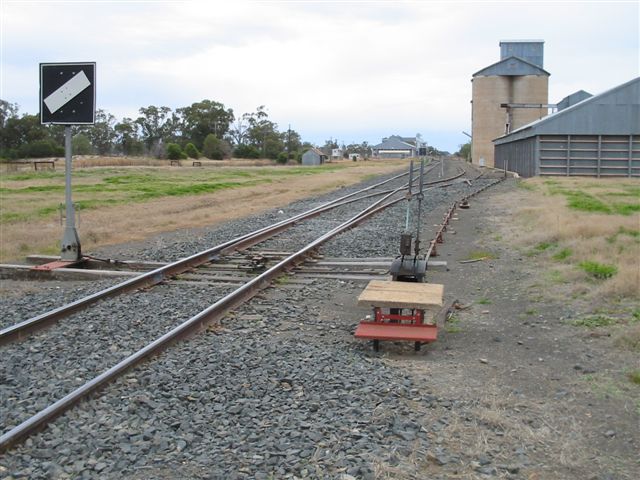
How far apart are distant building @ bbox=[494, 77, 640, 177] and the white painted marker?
34224mm

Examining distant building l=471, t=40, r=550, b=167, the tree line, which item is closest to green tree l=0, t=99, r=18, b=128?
the tree line

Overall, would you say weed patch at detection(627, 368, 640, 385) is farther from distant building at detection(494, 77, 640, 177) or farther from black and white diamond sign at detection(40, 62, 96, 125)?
distant building at detection(494, 77, 640, 177)

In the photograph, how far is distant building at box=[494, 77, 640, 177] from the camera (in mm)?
39781

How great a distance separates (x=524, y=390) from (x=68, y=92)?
7.82m

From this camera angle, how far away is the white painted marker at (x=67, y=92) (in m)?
10.2

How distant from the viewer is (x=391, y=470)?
393cm

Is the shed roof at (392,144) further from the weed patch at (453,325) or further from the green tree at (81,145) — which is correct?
the weed patch at (453,325)

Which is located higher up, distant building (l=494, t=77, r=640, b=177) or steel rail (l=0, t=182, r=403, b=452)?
distant building (l=494, t=77, r=640, b=177)

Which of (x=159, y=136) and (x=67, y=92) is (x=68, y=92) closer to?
(x=67, y=92)

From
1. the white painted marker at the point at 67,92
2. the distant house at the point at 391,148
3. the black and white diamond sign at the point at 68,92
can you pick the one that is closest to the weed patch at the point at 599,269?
the black and white diamond sign at the point at 68,92

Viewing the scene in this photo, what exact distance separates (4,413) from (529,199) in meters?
22.5

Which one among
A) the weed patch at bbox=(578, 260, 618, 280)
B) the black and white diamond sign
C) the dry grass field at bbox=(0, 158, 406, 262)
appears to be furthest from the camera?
the dry grass field at bbox=(0, 158, 406, 262)

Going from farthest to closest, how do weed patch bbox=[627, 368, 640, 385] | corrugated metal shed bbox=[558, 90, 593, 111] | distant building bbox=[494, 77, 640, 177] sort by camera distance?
corrugated metal shed bbox=[558, 90, 593, 111] → distant building bbox=[494, 77, 640, 177] → weed patch bbox=[627, 368, 640, 385]

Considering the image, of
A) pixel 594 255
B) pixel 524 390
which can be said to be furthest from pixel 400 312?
pixel 594 255
